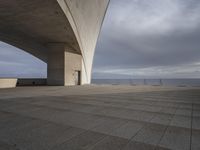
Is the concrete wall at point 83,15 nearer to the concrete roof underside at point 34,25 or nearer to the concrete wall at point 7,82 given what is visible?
the concrete roof underside at point 34,25

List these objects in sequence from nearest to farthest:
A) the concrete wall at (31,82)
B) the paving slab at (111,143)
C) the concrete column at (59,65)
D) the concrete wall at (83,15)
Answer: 1. the paving slab at (111,143)
2. the concrete wall at (83,15)
3. the concrete wall at (31,82)
4. the concrete column at (59,65)

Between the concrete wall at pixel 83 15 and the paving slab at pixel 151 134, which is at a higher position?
the concrete wall at pixel 83 15

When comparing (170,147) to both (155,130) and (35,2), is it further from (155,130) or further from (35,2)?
(35,2)

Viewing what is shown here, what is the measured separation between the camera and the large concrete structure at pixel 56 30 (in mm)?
14492

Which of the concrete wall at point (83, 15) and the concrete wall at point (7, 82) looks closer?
the concrete wall at point (83, 15)

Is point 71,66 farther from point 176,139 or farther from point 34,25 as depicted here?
point 176,139

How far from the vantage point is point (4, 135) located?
346 cm

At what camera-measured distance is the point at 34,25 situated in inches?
717

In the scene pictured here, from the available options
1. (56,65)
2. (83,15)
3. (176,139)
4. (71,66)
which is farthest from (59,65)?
(176,139)

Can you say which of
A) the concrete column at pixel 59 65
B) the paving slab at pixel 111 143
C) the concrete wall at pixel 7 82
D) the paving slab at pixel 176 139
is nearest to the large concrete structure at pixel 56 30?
the concrete column at pixel 59 65

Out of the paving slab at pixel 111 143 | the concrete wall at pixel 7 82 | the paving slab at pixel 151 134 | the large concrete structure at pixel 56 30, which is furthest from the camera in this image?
the concrete wall at pixel 7 82

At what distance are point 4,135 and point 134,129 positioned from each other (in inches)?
115

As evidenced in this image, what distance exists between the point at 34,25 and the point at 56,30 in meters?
2.47

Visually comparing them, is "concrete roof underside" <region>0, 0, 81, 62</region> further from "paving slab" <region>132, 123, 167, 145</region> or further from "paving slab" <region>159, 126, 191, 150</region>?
"paving slab" <region>159, 126, 191, 150</region>
